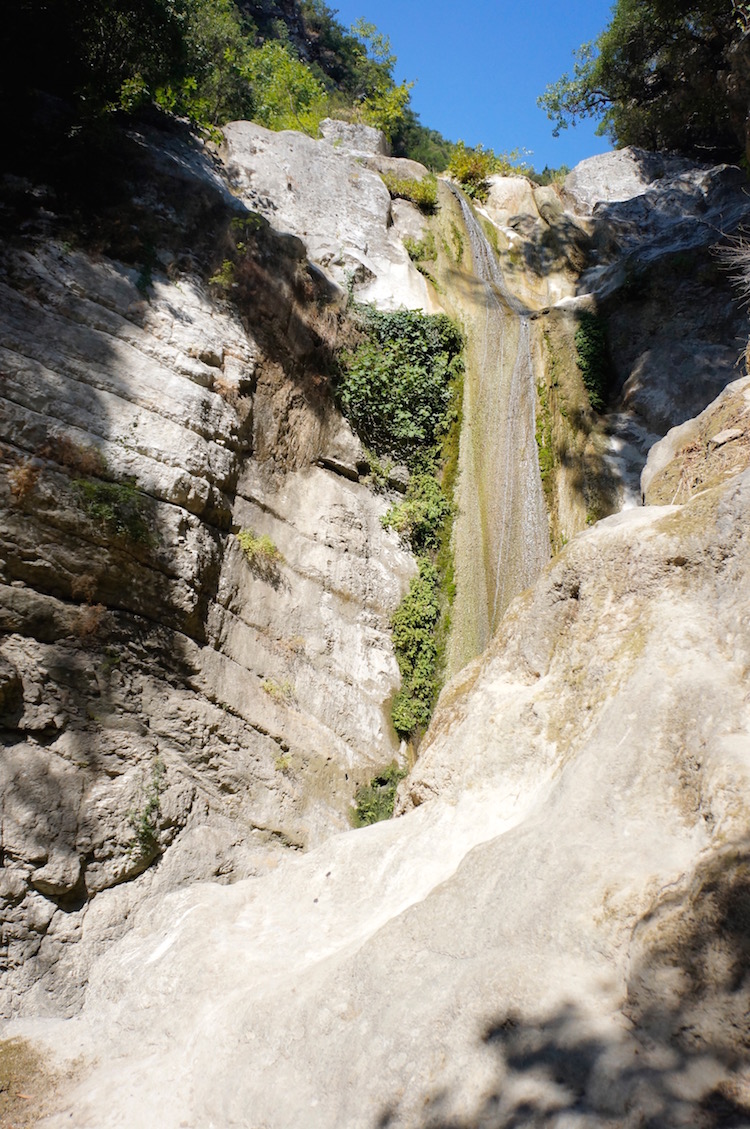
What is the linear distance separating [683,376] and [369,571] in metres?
7.24

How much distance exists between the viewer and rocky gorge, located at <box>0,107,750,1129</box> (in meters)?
3.21

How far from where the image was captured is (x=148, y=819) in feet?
22.7

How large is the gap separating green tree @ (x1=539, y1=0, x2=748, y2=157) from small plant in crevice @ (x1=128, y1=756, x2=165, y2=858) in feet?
60.8

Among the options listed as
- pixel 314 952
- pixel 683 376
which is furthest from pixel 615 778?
pixel 683 376

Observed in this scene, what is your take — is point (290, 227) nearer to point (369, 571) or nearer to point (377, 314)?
point (377, 314)

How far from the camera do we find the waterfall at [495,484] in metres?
11.6

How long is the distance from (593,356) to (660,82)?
43.1 ft

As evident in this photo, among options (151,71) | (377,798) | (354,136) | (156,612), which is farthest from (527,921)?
(354,136)

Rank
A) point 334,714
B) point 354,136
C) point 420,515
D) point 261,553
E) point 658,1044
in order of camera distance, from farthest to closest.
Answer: point 354,136, point 420,515, point 261,553, point 334,714, point 658,1044

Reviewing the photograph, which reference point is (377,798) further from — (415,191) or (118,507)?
(415,191)

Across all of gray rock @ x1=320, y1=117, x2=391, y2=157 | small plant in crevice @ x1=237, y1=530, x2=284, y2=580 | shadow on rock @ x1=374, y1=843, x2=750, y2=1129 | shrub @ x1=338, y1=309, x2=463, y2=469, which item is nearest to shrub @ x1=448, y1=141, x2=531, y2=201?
gray rock @ x1=320, y1=117, x2=391, y2=157

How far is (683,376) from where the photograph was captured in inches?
530

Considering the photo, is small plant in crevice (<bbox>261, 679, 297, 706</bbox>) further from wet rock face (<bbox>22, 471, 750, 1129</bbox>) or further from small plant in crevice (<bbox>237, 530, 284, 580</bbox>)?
wet rock face (<bbox>22, 471, 750, 1129</bbox>)

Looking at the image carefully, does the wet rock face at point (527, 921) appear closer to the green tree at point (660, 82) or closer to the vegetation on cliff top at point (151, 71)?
the vegetation on cliff top at point (151, 71)
